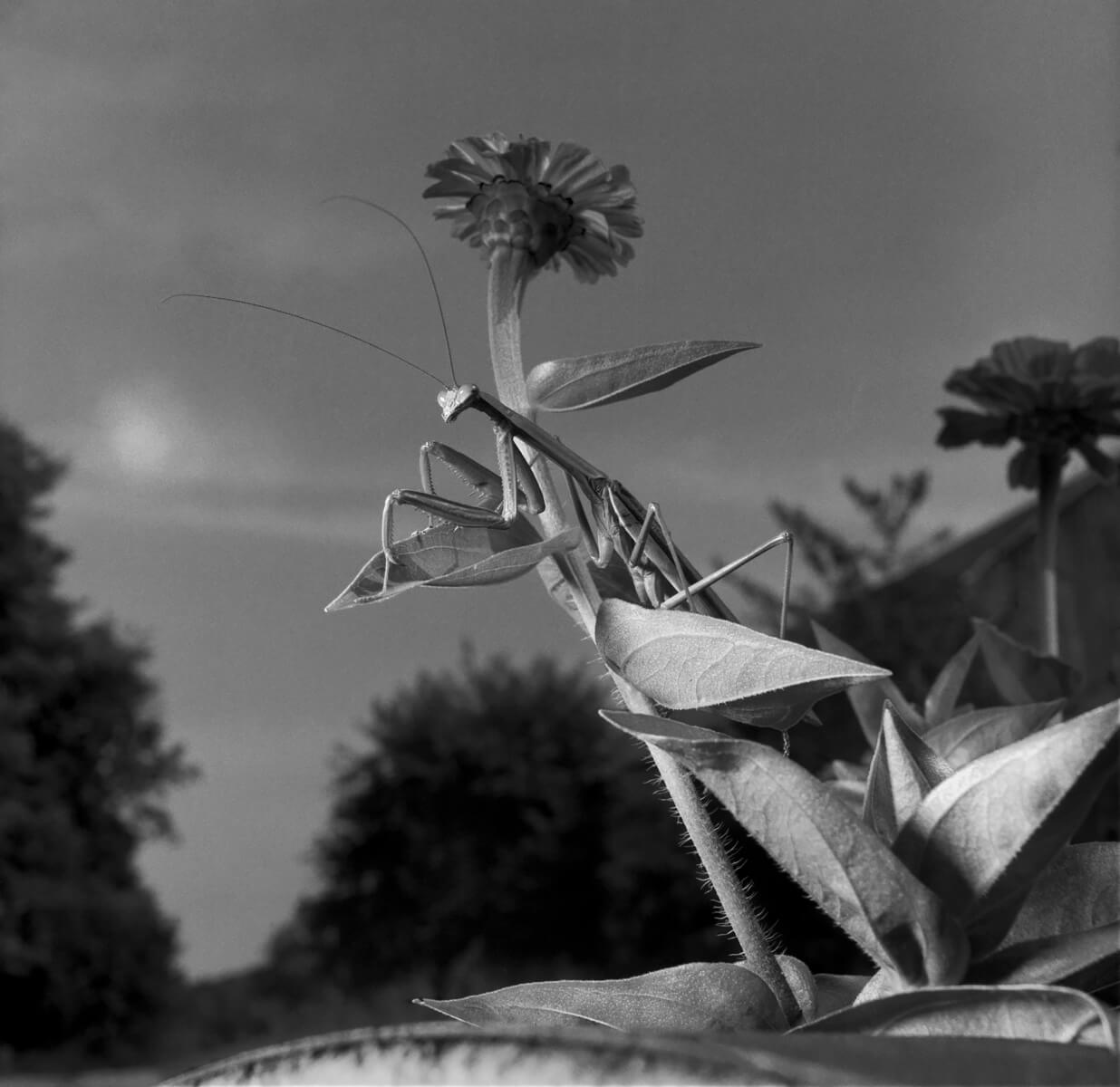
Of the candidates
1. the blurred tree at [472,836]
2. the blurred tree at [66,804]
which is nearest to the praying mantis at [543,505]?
the blurred tree at [472,836]

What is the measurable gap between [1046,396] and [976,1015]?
281 millimetres

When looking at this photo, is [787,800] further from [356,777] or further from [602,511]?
[356,777]

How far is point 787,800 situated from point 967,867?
2 cm

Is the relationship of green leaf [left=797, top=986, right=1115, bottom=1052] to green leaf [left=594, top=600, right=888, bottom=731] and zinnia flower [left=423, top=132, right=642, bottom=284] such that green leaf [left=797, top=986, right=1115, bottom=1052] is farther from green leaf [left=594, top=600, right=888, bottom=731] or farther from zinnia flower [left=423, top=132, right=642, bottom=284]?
zinnia flower [left=423, top=132, right=642, bottom=284]

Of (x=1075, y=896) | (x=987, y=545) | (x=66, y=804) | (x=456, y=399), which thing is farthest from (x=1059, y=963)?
(x=66, y=804)

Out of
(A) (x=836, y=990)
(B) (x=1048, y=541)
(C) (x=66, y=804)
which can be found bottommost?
(A) (x=836, y=990)

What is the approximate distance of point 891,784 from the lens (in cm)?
16

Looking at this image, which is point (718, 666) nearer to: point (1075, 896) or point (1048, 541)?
point (1075, 896)

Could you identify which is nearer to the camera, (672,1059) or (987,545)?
(672,1059)

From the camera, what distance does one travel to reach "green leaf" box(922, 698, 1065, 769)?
235 millimetres

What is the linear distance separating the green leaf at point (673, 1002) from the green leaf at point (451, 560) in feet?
0.20

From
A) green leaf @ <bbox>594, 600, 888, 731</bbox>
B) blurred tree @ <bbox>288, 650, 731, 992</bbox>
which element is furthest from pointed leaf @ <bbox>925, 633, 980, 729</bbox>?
blurred tree @ <bbox>288, 650, 731, 992</bbox>

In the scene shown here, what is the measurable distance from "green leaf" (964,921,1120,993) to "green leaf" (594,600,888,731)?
4 cm

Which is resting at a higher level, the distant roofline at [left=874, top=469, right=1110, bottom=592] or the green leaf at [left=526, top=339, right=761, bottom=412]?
the distant roofline at [left=874, top=469, right=1110, bottom=592]
